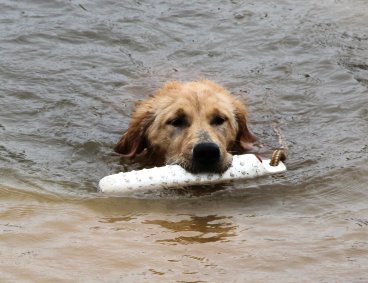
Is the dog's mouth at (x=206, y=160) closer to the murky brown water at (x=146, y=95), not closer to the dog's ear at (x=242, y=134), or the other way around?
the murky brown water at (x=146, y=95)

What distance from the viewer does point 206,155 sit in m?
5.32

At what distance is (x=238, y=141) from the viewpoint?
21.8 feet

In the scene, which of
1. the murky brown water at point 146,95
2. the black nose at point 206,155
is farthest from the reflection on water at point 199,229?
the black nose at point 206,155

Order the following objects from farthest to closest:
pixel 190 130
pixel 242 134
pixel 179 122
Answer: pixel 242 134, pixel 179 122, pixel 190 130

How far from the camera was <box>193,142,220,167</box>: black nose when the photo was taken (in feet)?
17.5

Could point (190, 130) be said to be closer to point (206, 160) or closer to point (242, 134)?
point (206, 160)

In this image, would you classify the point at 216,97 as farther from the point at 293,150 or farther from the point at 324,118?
the point at 324,118

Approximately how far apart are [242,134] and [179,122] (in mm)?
860

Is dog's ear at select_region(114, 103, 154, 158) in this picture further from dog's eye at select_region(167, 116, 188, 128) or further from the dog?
dog's eye at select_region(167, 116, 188, 128)

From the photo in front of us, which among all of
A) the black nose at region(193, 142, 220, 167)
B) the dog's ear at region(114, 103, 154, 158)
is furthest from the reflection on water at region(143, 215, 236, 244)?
the dog's ear at region(114, 103, 154, 158)

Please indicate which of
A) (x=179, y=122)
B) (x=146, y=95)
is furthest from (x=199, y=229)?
(x=146, y=95)

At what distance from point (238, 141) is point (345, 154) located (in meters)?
0.98

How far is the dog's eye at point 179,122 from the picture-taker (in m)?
6.09

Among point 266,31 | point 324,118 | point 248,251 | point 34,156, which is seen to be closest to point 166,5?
point 266,31
